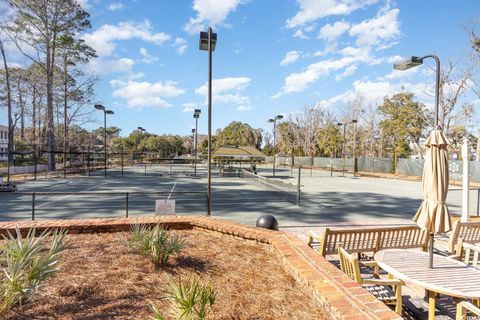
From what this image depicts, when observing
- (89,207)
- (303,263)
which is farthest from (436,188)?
(89,207)

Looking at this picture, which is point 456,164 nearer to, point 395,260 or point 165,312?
point 395,260

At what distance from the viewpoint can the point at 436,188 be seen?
13.5 ft

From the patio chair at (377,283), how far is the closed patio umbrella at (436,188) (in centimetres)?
78

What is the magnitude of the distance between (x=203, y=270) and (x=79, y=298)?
161cm

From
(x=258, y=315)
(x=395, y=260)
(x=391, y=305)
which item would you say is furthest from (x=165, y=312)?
(x=395, y=260)

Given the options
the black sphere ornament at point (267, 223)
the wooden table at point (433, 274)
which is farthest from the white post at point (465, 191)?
the black sphere ornament at point (267, 223)

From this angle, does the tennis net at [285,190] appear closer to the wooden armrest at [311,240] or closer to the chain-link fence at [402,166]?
the wooden armrest at [311,240]

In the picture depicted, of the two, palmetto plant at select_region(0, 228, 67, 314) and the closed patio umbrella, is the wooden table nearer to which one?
the closed patio umbrella

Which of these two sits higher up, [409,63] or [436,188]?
[409,63]

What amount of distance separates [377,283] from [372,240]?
2039mm

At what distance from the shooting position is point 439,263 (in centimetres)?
428

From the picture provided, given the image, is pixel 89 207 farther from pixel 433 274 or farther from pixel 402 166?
pixel 402 166

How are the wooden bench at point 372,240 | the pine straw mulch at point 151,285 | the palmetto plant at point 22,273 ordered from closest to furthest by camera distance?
1. the palmetto plant at point 22,273
2. the pine straw mulch at point 151,285
3. the wooden bench at point 372,240

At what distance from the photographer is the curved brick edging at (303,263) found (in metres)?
2.83
